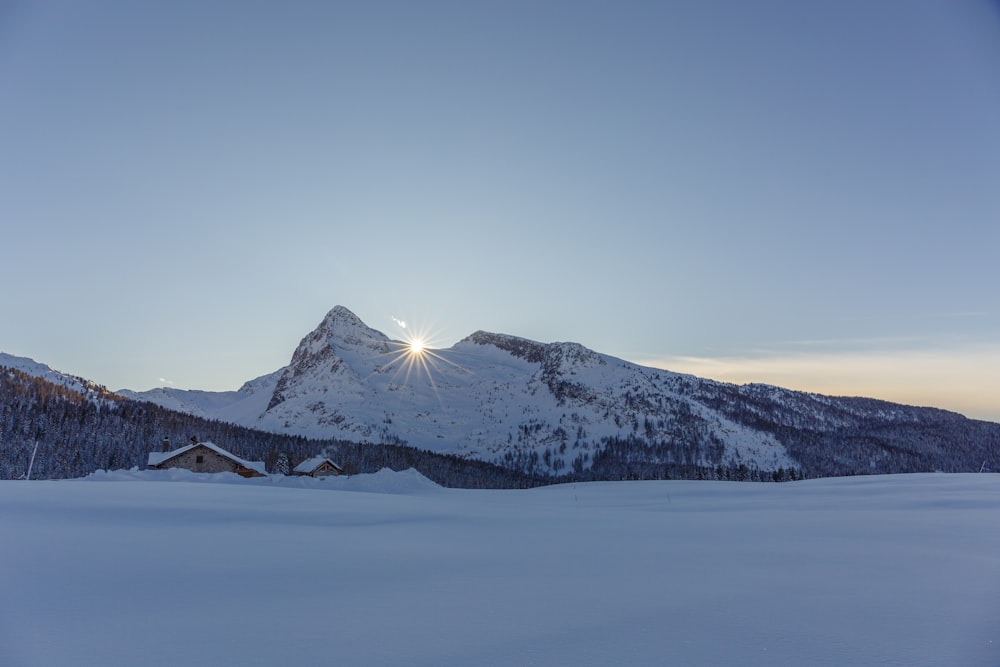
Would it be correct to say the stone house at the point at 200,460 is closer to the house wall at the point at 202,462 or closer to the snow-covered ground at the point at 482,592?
the house wall at the point at 202,462

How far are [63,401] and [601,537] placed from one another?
426ft

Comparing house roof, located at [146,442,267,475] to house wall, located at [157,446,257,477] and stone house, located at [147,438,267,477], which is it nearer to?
stone house, located at [147,438,267,477]

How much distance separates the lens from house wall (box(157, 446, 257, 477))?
68.9 meters

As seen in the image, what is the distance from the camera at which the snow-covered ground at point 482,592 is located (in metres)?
5.77

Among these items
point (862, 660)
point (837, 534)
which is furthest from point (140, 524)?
point (837, 534)

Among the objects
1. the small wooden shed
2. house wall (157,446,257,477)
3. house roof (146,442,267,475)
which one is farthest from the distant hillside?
house wall (157,446,257,477)

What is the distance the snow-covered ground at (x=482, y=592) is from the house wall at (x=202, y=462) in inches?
2272

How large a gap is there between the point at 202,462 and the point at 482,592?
7087 centimetres

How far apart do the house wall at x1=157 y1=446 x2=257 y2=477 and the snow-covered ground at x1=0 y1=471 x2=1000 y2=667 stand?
57.7 meters

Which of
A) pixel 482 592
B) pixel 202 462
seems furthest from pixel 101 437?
pixel 482 592

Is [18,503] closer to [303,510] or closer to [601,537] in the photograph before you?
[303,510]

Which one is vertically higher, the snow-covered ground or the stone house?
the snow-covered ground

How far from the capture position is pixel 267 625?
6.51 m

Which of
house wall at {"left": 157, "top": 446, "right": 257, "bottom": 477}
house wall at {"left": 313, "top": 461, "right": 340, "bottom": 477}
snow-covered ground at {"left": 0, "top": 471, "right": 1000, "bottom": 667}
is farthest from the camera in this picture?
house wall at {"left": 313, "top": 461, "right": 340, "bottom": 477}
